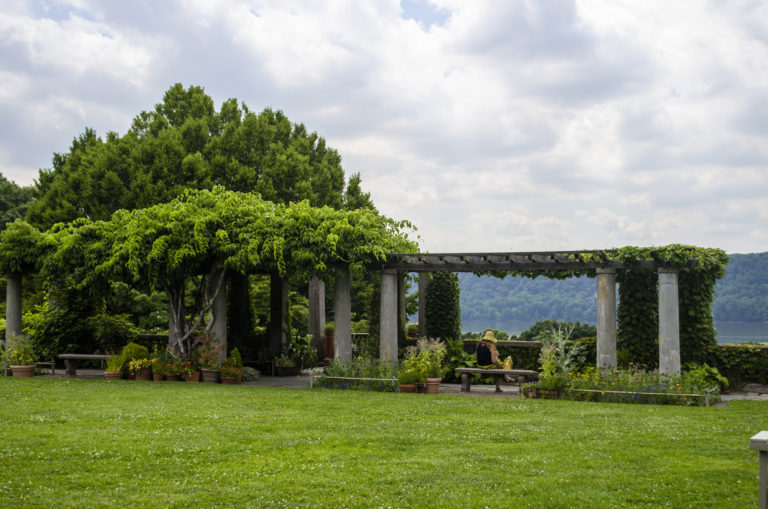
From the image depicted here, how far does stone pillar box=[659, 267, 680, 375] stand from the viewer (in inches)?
547

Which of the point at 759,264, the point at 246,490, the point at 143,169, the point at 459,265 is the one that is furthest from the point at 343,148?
the point at 759,264

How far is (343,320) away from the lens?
15844mm

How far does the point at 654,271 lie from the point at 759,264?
38.5m

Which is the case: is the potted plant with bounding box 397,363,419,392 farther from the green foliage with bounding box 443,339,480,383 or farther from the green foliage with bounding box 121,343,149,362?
the green foliage with bounding box 121,343,149,362

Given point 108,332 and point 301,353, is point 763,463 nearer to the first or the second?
point 301,353

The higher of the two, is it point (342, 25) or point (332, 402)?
point (342, 25)

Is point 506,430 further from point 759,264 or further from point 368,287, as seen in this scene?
point 759,264

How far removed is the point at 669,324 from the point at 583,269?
248 cm

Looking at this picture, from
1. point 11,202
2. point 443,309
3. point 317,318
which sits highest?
point 11,202

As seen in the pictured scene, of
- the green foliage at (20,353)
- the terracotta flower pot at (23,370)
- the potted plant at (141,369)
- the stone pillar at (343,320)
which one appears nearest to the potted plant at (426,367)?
the stone pillar at (343,320)

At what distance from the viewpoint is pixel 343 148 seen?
32.2 metres

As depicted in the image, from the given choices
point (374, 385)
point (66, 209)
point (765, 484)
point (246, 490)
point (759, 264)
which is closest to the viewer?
point (765, 484)

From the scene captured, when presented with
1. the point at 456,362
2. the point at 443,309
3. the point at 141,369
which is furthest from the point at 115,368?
the point at 443,309

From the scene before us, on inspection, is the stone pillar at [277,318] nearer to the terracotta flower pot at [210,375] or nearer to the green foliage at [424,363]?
the terracotta flower pot at [210,375]
